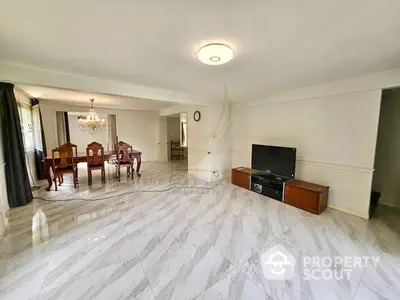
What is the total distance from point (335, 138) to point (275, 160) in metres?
1.04

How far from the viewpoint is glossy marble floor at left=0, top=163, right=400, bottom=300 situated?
1.56 metres

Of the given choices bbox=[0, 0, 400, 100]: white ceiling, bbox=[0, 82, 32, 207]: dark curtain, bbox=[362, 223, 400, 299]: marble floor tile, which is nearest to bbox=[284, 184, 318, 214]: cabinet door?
bbox=[362, 223, 400, 299]: marble floor tile

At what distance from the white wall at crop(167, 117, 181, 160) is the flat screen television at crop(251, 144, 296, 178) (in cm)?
461

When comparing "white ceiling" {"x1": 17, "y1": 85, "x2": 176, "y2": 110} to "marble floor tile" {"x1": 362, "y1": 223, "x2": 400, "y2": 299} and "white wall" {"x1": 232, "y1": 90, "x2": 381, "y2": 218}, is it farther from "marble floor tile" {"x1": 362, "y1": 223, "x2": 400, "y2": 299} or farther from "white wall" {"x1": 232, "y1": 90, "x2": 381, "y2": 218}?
"marble floor tile" {"x1": 362, "y1": 223, "x2": 400, "y2": 299}

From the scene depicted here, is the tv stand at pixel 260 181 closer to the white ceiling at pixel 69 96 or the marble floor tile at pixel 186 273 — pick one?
the marble floor tile at pixel 186 273

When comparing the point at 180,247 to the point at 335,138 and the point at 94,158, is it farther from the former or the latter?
the point at 94,158

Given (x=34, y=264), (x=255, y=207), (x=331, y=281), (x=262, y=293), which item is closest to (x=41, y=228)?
(x=34, y=264)

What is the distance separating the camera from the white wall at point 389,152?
3225 mm

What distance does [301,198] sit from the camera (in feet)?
10.2

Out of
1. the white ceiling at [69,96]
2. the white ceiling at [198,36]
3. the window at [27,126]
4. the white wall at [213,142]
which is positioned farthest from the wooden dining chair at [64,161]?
the white wall at [213,142]

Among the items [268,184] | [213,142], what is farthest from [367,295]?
[213,142]

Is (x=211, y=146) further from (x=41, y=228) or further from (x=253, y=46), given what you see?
(x=41, y=228)

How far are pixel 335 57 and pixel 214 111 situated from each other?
2883 mm

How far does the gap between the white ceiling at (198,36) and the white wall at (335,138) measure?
1.90ft
